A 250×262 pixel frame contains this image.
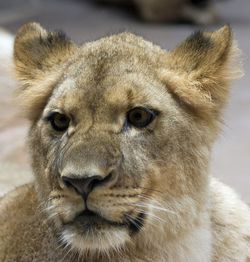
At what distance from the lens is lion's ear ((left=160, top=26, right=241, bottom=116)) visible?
3012 millimetres

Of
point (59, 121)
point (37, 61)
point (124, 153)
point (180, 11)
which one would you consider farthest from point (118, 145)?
point (180, 11)

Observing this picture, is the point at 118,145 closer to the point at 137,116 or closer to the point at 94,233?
the point at 137,116

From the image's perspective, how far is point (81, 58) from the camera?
10.1 feet

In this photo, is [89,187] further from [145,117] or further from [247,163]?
[247,163]

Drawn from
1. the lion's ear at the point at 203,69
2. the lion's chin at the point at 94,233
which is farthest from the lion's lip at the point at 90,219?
the lion's ear at the point at 203,69

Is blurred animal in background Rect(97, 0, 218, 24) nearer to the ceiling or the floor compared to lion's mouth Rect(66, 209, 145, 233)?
nearer to the ceiling

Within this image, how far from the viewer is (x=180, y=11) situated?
1114 centimetres

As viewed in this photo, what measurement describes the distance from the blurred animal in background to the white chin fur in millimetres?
8464

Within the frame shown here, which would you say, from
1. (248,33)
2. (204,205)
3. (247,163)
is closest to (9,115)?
(247,163)

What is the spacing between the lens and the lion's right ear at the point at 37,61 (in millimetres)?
3182

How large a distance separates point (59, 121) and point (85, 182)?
14.9 inches

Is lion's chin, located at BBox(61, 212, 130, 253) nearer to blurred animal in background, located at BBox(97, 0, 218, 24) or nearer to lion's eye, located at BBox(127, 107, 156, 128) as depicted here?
lion's eye, located at BBox(127, 107, 156, 128)

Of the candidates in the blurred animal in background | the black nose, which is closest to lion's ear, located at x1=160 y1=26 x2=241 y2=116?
the black nose

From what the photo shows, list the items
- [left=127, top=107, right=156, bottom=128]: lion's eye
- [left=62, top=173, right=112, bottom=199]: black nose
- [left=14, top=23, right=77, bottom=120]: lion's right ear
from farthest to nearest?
[left=14, top=23, right=77, bottom=120]: lion's right ear < [left=127, top=107, right=156, bottom=128]: lion's eye < [left=62, top=173, right=112, bottom=199]: black nose
